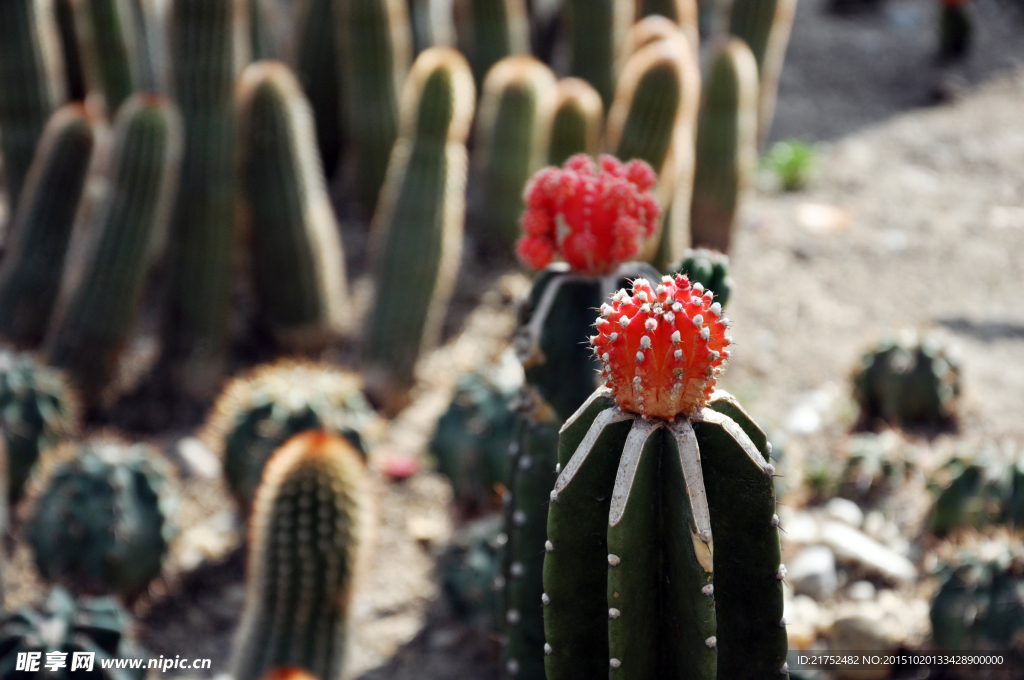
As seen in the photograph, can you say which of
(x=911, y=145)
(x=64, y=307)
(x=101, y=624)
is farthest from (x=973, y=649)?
(x=911, y=145)

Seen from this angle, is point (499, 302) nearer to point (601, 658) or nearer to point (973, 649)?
point (973, 649)

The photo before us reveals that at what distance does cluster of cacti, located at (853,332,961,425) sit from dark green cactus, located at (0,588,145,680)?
3.45 meters

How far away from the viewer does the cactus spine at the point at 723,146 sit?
559cm

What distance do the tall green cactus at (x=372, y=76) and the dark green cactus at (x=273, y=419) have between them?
2.34 m

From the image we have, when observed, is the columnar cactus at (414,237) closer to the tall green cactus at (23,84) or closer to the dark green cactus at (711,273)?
the tall green cactus at (23,84)

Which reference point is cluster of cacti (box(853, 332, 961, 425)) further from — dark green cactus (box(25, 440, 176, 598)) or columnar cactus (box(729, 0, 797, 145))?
dark green cactus (box(25, 440, 176, 598))

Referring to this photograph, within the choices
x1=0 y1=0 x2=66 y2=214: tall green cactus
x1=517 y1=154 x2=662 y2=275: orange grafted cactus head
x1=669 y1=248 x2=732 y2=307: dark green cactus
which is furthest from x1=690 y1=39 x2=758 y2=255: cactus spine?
x1=0 y1=0 x2=66 y2=214: tall green cactus

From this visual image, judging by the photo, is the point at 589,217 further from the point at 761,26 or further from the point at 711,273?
the point at 761,26

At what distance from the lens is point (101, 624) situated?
2.64 m

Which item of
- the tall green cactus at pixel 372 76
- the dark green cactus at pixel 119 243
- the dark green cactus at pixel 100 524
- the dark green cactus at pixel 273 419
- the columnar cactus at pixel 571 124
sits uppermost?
the tall green cactus at pixel 372 76

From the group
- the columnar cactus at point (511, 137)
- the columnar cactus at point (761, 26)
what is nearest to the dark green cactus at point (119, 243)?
the columnar cactus at point (511, 137)

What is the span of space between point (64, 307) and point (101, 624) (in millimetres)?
2429

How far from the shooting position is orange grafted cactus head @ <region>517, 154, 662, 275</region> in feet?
7.39

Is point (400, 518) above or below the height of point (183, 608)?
above
